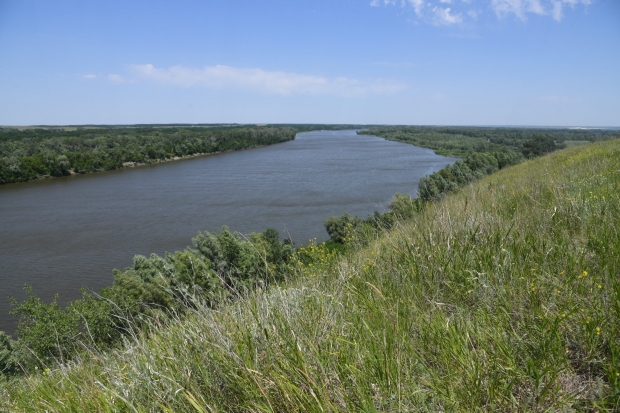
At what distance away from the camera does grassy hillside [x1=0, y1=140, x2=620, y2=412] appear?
58.4 inches

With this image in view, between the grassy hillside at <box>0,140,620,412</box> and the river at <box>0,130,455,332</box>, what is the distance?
25.6 ft

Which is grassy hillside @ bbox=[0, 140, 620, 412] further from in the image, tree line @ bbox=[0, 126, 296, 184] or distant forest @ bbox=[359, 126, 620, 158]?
tree line @ bbox=[0, 126, 296, 184]

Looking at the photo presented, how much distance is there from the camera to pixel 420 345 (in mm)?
1764

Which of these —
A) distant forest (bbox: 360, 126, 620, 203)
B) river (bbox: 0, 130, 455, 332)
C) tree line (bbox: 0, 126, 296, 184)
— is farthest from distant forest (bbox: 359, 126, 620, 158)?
→ tree line (bbox: 0, 126, 296, 184)

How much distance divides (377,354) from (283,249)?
49.4 feet

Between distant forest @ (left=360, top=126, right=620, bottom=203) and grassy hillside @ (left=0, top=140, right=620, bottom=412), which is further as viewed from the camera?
distant forest @ (left=360, top=126, right=620, bottom=203)

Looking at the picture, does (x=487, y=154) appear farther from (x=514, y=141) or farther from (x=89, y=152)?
(x=89, y=152)

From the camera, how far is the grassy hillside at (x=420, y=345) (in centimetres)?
148

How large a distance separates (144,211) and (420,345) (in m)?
29.4

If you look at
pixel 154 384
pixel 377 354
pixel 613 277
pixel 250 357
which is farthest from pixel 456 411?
pixel 154 384

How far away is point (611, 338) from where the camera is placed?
153 cm

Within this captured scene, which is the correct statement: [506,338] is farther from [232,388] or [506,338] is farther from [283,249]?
[283,249]

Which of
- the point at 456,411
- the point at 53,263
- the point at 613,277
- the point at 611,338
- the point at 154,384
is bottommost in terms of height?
the point at 53,263

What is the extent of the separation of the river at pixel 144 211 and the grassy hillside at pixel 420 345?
781 centimetres
